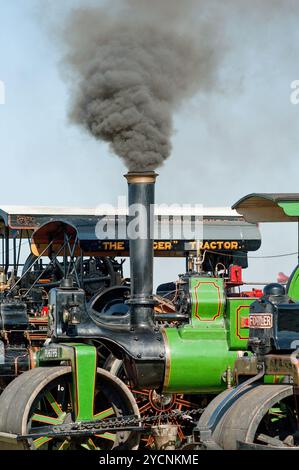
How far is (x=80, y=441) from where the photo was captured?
29.6ft

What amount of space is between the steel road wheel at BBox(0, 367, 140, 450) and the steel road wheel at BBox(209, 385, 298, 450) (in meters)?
1.95

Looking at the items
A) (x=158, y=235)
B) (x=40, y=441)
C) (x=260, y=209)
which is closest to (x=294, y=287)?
(x=260, y=209)

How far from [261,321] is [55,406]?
227 centimetres

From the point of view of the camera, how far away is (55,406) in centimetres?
904

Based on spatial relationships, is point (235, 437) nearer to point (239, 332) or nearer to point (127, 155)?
point (239, 332)

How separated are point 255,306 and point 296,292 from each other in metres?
0.60

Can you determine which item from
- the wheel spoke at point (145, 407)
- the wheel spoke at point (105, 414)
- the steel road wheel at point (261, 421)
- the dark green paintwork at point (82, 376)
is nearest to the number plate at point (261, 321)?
the steel road wheel at point (261, 421)

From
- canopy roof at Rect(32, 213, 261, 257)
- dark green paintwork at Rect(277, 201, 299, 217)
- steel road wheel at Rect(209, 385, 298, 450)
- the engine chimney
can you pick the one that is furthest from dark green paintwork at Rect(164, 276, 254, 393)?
canopy roof at Rect(32, 213, 261, 257)

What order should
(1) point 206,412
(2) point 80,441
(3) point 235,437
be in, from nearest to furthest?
(3) point 235,437, (1) point 206,412, (2) point 80,441

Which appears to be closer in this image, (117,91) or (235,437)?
(235,437)

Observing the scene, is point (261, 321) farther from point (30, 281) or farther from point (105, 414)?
point (30, 281)

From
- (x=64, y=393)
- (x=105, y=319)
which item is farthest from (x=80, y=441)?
(x=105, y=319)
